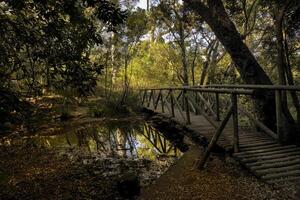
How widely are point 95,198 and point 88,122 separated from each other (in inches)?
346

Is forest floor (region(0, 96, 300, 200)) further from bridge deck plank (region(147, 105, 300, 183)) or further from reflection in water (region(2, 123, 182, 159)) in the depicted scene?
reflection in water (region(2, 123, 182, 159))

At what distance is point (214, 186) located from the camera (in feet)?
14.6

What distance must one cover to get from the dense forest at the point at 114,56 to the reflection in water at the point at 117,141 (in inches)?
5.0

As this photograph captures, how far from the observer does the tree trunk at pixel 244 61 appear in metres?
6.28

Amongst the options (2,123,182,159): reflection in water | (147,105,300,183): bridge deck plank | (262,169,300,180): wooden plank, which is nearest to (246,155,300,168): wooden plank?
(147,105,300,183): bridge deck plank

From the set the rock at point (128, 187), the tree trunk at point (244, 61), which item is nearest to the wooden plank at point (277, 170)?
the rock at point (128, 187)

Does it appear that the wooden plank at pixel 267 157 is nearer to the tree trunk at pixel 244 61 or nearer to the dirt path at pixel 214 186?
the dirt path at pixel 214 186

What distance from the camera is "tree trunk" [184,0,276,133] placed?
6.28m

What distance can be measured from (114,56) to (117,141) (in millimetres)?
11250

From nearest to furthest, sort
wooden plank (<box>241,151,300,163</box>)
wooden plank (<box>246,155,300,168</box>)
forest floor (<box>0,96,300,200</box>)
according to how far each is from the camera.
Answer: forest floor (<box>0,96,300,200</box>) → wooden plank (<box>246,155,300,168</box>) → wooden plank (<box>241,151,300,163</box>)

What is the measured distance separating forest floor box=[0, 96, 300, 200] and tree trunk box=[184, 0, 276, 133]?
156 centimetres

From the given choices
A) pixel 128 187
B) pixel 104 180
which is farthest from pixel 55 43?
pixel 104 180

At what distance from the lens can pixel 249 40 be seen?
18.2 m

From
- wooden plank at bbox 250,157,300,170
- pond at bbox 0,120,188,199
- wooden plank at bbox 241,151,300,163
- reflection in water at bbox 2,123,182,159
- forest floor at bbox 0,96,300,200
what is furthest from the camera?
reflection in water at bbox 2,123,182,159
